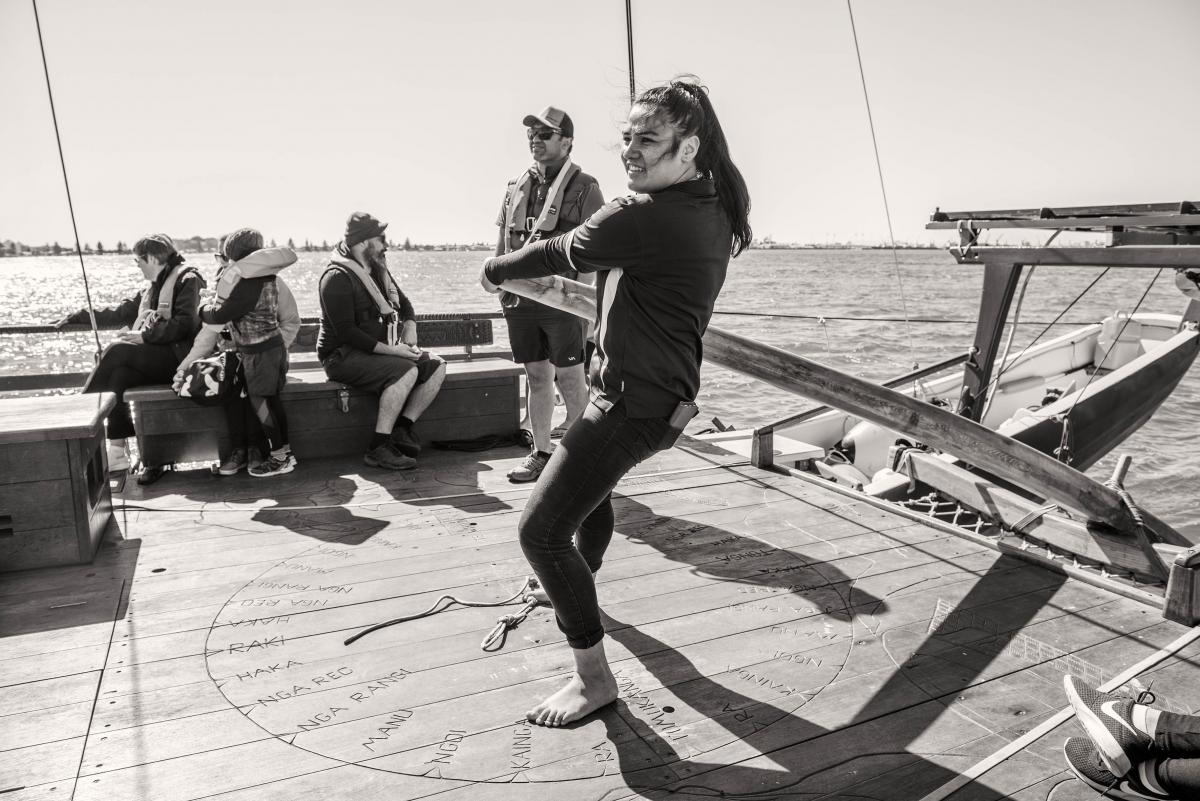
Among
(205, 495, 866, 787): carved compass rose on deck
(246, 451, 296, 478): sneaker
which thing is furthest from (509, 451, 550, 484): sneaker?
(246, 451, 296, 478): sneaker

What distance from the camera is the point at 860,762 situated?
7.79ft

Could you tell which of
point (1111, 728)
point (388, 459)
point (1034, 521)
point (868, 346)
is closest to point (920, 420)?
point (1111, 728)

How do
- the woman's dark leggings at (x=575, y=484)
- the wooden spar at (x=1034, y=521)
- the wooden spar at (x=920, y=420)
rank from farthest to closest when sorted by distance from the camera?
the wooden spar at (x=1034, y=521), the wooden spar at (x=920, y=420), the woman's dark leggings at (x=575, y=484)

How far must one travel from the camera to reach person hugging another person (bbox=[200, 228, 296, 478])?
5.15 metres

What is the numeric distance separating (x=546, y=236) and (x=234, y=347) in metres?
2.10

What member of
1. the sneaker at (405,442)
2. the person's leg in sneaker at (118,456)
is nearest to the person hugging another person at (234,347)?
the person's leg in sneaker at (118,456)

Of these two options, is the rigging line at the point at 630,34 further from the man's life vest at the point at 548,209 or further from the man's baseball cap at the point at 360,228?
the man's baseball cap at the point at 360,228

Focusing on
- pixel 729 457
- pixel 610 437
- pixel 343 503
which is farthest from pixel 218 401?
pixel 610 437

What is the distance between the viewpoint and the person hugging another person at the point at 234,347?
5.15m

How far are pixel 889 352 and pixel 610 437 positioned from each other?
21.5 meters

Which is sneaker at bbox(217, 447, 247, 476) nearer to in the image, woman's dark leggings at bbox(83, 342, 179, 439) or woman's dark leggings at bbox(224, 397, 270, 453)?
woman's dark leggings at bbox(224, 397, 270, 453)

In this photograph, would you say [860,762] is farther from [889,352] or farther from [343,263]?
[889,352]

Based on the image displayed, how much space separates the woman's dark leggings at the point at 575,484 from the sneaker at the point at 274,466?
10.9 feet

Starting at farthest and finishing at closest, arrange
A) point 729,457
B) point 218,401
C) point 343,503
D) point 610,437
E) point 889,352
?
1. point 889,352
2. point 729,457
3. point 218,401
4. point 343,503
5. point 610,437
